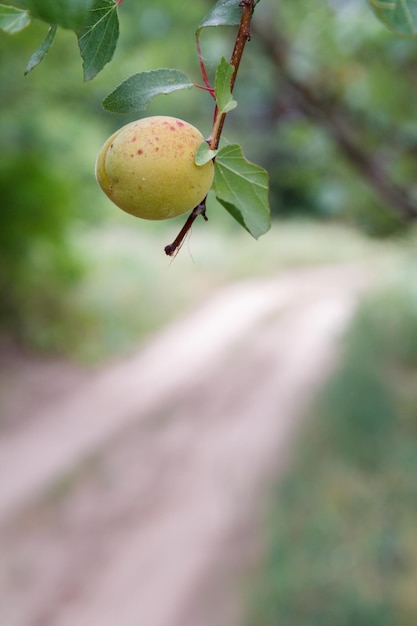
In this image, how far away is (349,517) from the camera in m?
3.78

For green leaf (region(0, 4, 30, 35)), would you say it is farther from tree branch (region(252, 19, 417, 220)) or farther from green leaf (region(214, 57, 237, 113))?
tree branch (region(252, 19, 417, 220))

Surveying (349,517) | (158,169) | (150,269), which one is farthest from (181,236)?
(150,269)

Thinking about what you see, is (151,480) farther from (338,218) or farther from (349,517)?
(338,218)

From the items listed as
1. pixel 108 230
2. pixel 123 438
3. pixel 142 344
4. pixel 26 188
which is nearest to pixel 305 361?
pixel 142 344

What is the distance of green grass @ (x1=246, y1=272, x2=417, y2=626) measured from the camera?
3.14 metres

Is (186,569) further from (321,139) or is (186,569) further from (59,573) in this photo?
(321,139)

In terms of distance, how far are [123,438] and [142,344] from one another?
208cm

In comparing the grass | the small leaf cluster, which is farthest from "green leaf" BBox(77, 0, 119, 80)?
the grass

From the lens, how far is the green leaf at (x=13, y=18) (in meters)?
0.35

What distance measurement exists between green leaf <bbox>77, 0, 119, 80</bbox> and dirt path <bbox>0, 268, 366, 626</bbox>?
3219 millimetres

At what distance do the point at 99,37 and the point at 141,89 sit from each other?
4 cm

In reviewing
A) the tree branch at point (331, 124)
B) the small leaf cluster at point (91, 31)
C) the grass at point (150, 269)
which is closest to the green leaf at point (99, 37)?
the small leaf cluster at point (91, 31)

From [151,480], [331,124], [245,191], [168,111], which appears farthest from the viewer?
[168,111]

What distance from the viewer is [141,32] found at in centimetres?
426
